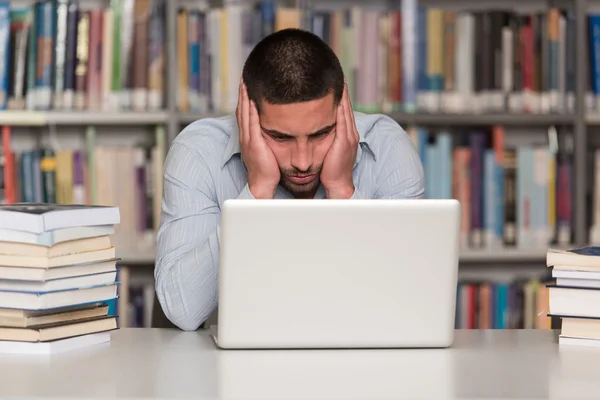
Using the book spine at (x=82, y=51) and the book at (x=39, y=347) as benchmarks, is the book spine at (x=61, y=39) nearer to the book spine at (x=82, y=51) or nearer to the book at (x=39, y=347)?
the book spine at (x=82, y=51)

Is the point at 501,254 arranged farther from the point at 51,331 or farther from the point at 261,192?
the point at 51,331

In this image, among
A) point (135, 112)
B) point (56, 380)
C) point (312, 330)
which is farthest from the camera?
point (135, 112)

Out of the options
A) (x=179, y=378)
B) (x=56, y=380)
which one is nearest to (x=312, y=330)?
(x=179, y=378)

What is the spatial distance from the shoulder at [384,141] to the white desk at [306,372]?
649mm

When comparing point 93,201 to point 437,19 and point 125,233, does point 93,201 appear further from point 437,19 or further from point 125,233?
point 437,19

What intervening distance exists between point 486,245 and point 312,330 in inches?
61.8

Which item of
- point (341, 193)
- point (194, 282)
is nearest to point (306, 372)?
point (194, 282)

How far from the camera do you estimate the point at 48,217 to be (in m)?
1.37

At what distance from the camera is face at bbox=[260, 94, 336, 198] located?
1796 millimetres

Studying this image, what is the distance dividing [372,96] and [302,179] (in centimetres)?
92

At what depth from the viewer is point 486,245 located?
281 centimetres

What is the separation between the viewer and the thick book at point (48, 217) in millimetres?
1367

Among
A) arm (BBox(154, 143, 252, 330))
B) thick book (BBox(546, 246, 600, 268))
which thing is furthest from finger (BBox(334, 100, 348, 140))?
thick book (BBox(546, 246, 600, 268))

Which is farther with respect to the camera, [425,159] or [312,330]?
[425,159]
